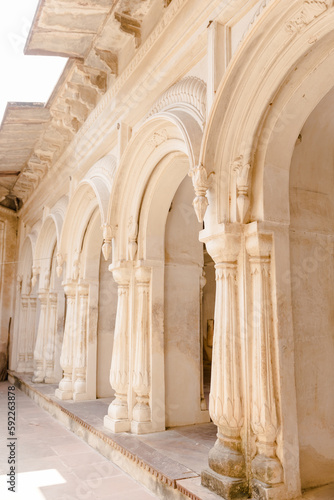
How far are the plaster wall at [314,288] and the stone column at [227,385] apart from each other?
43 centimetres

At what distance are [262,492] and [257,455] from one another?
24 cm

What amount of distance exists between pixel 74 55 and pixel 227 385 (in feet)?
15.6

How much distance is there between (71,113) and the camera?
6980mm

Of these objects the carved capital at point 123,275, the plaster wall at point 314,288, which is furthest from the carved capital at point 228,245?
the carved capital at point 123,275

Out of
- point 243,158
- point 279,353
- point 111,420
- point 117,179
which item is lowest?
point 111,420

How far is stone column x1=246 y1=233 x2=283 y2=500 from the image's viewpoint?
2.91 metres

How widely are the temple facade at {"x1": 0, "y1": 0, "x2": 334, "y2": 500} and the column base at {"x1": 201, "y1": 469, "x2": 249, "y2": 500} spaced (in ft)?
0.04

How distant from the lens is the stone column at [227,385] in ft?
10.1

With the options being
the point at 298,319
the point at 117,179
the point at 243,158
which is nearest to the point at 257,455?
the point at 298,319

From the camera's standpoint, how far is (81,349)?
6816 mm

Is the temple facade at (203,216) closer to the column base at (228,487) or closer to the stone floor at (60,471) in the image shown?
the column base at (228,487)

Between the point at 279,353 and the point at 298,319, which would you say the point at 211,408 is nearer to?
the point at 279,353

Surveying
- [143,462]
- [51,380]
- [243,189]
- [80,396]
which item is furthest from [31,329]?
[243,189]

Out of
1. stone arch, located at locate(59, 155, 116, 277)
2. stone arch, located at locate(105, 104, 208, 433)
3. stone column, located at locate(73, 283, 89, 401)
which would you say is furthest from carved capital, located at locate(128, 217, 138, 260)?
stone column, located at locate(73, 283, 89, 401)
